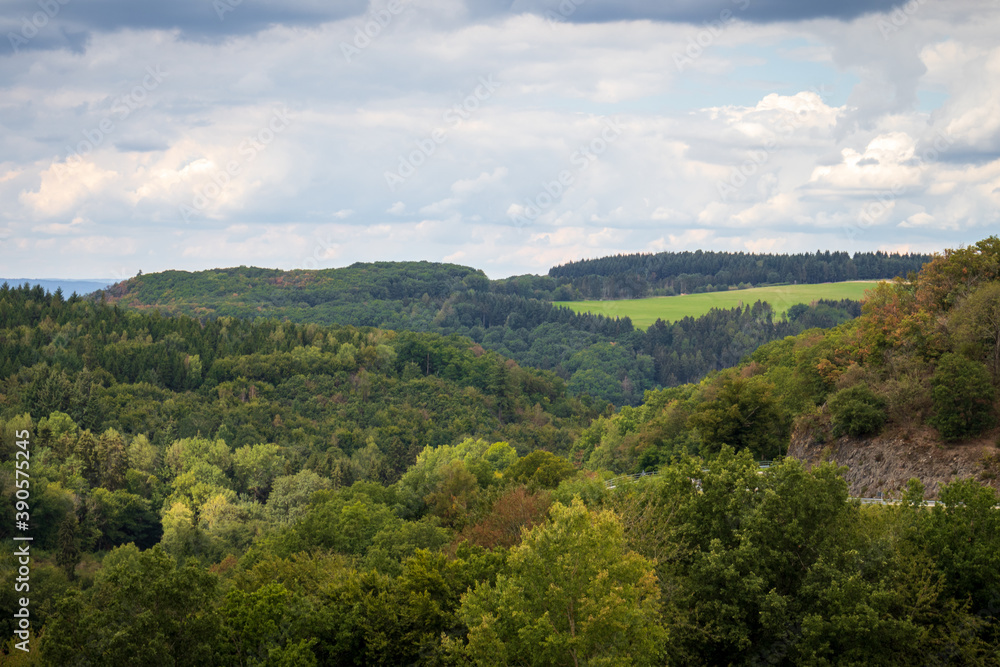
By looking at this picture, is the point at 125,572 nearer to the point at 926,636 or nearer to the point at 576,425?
the point at 926,636

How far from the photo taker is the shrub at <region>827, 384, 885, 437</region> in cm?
→ 4881

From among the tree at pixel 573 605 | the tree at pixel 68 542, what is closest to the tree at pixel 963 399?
the tree at pixel 573 605

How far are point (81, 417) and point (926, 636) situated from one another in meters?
120

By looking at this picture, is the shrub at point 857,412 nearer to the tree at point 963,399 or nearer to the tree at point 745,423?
the tree at point 963,399

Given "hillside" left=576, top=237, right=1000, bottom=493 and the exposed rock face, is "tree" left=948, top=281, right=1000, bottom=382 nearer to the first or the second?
"hillside" left=576, top=237, right=1000, bottom=493

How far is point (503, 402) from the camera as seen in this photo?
170500mm

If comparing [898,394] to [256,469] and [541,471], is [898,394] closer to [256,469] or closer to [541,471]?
[541,471]

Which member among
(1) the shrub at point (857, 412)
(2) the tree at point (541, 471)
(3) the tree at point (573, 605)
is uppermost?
(1) the shrub at point (857, 412)

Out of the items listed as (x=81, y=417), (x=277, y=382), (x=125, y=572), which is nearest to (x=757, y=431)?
(x=125, y=572)

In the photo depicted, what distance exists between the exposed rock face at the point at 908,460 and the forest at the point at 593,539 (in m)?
0.60

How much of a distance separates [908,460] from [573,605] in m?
26.6

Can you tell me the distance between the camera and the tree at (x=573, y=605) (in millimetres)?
26656

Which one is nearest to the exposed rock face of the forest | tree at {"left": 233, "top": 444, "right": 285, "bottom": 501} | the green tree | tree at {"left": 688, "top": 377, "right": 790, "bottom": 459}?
the forest

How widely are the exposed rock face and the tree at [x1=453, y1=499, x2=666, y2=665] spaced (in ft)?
68.6
